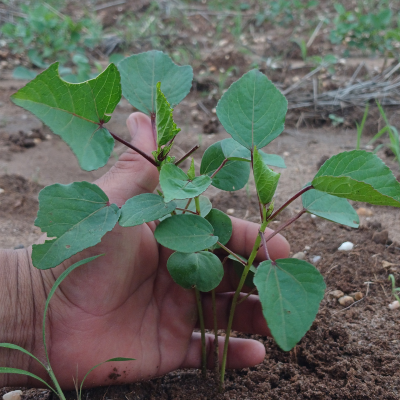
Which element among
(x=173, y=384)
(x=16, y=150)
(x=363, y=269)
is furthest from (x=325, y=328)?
(x=16, y=150)

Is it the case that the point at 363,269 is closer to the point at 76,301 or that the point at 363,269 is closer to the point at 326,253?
the point at 326,253

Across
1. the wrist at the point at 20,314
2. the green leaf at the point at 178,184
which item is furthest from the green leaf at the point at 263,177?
the wrist at the point at 20,314

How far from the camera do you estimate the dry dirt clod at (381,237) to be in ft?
6.19

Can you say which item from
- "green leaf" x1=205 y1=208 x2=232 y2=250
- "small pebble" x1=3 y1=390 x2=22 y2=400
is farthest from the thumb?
"small pebble" x1=3 y1=390 x2=22 y2=400

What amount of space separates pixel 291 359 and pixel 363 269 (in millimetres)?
546

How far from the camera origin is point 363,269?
5.76 ft

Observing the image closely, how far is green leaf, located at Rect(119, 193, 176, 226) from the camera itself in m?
0.95

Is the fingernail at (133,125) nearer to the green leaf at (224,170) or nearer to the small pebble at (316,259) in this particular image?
the green leaf at (224,170)

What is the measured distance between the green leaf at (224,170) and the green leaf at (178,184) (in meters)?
0.16

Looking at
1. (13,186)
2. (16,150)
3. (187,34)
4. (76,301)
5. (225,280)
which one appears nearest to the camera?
(76,301)

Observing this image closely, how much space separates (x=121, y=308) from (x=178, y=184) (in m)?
0.63

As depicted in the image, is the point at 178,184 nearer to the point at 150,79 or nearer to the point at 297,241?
the point at 150,79

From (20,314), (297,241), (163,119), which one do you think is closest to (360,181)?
(163,119)

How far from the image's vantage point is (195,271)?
1.05m
